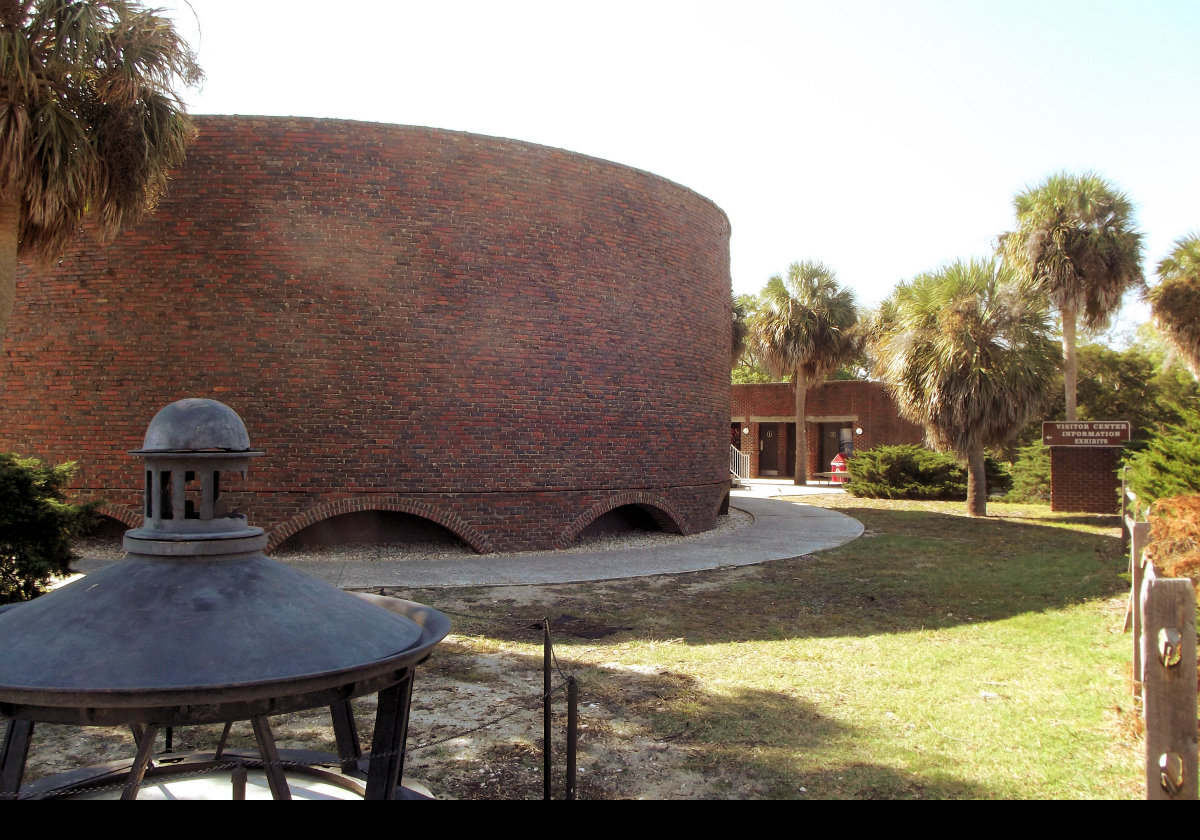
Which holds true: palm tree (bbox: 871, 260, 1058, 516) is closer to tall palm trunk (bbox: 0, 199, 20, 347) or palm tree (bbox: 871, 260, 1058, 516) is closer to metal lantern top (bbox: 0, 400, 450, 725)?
tall palm trunk (bbox: 0, 199, 20, 347)

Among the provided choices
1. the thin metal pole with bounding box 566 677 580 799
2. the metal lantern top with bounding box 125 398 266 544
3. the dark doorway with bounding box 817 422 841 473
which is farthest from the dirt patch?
the dark doorway with bounding box 817 422 841 473

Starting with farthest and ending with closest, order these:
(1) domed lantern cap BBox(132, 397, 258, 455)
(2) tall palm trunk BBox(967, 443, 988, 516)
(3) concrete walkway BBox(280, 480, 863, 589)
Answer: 1. (2) tall palm trunk BBox(967, 443, 988, 516)
2. (3) concrete walkway BBox(280, 480, 863, 589)
3. (1) domed lantern cap BBox(132, 397, 258, 455)

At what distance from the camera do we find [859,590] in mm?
10688

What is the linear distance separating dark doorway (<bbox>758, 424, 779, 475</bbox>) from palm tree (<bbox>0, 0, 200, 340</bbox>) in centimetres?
3171

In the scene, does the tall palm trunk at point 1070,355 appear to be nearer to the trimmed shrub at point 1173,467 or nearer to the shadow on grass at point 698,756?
the trimmed shrub at point 1173,467

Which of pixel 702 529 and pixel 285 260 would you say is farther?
pixel 702 529

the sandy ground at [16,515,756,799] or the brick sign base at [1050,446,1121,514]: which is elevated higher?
the brick sign base at [1050,446,1121,514]

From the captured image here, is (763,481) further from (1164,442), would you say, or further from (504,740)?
(504,740)

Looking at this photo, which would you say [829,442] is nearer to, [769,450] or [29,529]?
[769,450]

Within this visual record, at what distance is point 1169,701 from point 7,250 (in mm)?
10585

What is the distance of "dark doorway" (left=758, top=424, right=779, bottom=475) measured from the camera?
3878 cm

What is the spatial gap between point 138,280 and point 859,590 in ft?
35.3
